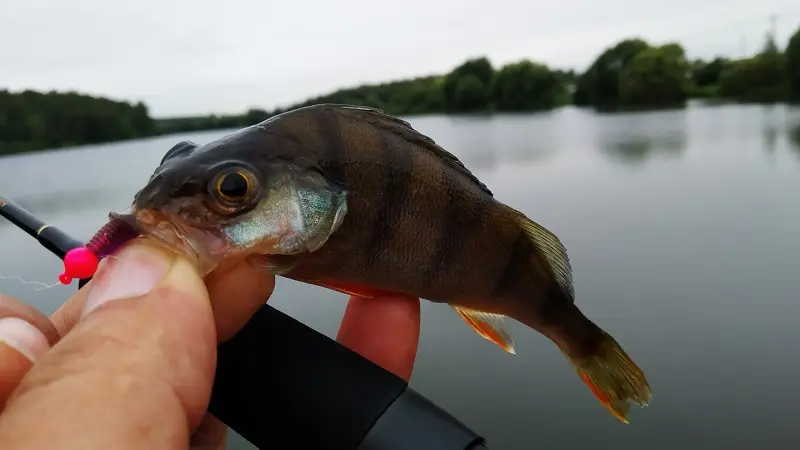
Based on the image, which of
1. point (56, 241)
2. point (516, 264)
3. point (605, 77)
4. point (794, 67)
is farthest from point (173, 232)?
point (605, 77)

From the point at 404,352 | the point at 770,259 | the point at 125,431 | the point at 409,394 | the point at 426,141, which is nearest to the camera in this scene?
the point at 125,431

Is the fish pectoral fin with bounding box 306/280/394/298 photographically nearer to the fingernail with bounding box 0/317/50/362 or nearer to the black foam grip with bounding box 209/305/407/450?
the black foam grip with bounding box 209/305/407/450

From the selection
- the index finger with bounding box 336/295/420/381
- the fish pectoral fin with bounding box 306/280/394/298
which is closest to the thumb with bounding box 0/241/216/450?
the fish pectoral fin with bounding box 306/280/394/298

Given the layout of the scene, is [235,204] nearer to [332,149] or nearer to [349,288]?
[332,149]

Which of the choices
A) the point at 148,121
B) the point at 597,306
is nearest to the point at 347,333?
the point at 597,306

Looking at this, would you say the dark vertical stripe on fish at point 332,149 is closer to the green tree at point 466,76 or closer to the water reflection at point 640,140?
the water reflection at point 640,140

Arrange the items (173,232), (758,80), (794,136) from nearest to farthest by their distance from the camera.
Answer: (173,232), (794,136), (758,80)

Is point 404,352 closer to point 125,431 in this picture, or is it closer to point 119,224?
point 119,224

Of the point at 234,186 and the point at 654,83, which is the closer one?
the point at 234,186
